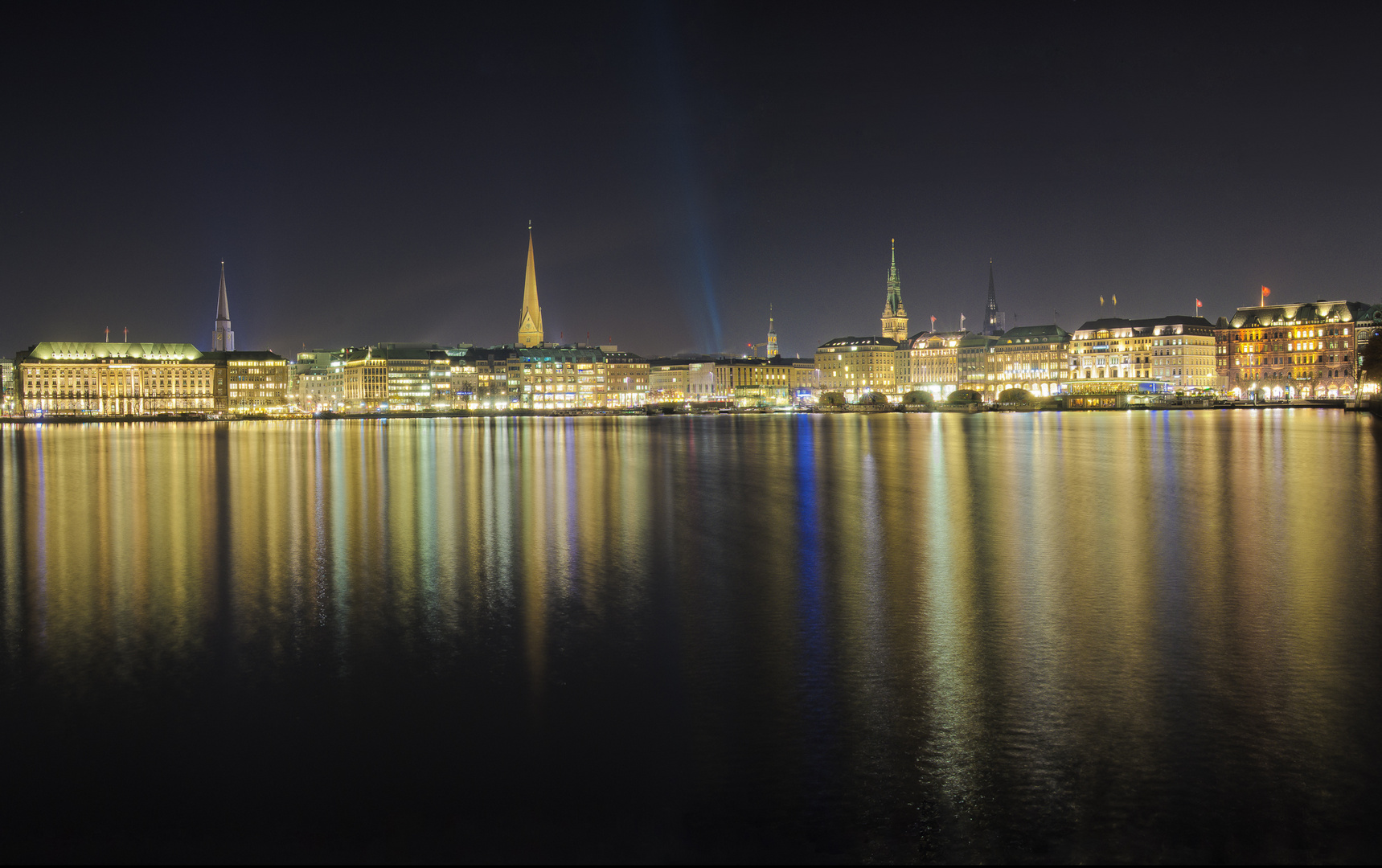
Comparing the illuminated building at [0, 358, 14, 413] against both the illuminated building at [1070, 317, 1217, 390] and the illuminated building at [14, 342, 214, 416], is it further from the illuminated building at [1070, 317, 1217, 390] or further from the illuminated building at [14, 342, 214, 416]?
the illuminated building at [1070, 317, 1217, 390]

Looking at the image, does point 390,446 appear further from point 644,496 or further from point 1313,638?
point 1313,638

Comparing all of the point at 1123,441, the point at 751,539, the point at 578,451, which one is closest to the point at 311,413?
the point at 578,451

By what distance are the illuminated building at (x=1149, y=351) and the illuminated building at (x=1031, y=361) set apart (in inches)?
148

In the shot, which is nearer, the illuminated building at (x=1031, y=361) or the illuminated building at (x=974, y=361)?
the illuminated building at (x=1031, y=361)

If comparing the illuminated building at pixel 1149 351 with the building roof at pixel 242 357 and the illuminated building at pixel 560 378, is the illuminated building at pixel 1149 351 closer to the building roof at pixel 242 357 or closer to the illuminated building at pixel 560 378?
the illuminated building at pixel 560 378

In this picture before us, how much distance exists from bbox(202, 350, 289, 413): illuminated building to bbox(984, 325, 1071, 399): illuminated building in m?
126

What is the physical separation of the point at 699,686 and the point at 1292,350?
5919 inches


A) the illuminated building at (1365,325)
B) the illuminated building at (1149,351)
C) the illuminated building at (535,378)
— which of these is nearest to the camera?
the illuminated building at (1365,325)

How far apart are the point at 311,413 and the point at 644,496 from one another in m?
153

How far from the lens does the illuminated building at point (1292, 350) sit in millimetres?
127562

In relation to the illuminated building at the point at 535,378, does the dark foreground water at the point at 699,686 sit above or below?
below

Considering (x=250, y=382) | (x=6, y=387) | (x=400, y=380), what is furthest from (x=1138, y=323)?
(x=6, y=387)

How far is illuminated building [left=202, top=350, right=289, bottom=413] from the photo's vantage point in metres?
164

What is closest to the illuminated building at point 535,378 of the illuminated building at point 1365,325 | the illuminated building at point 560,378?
the illuminated building at point 560,378
